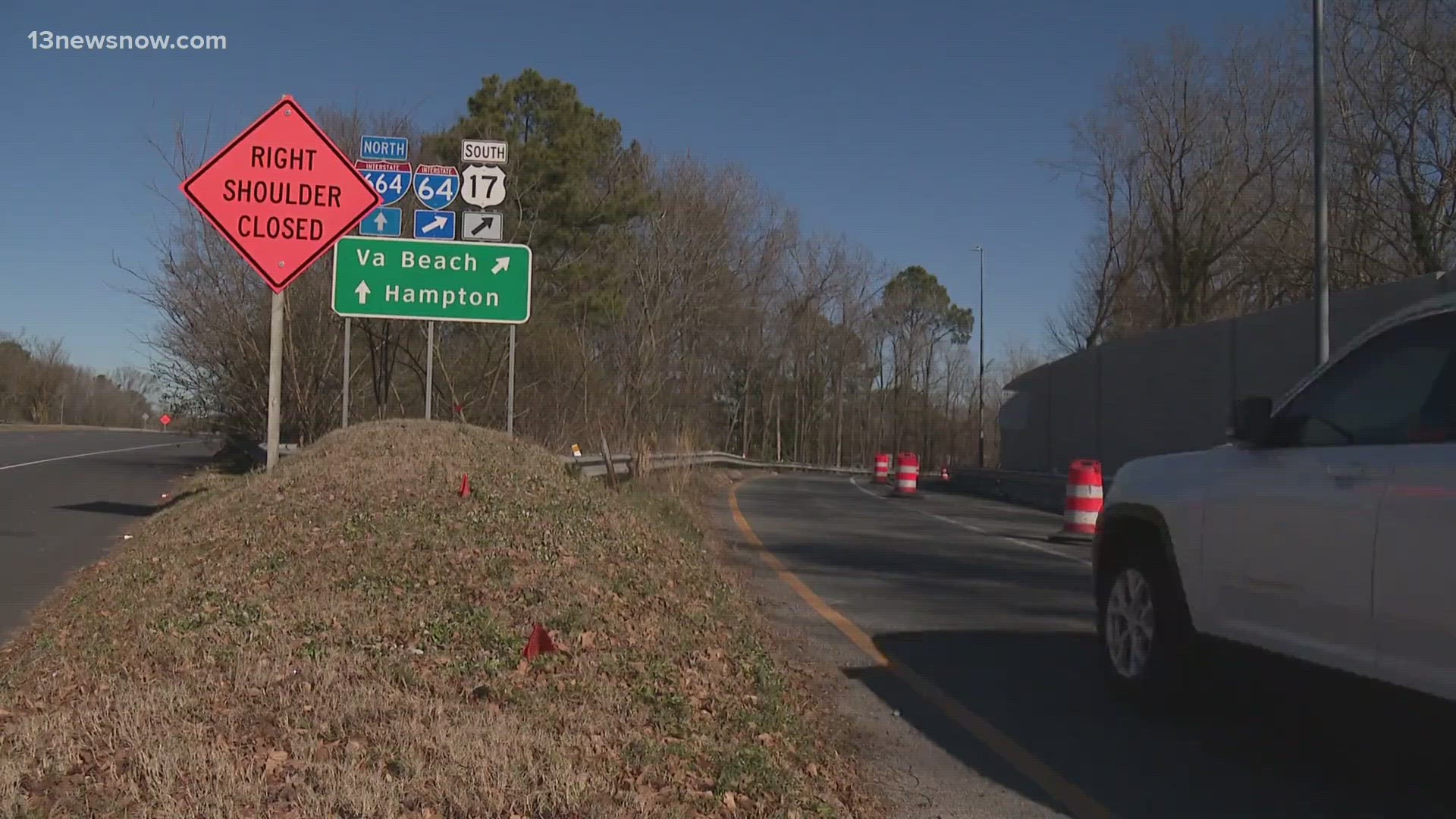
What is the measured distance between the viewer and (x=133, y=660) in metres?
5.48

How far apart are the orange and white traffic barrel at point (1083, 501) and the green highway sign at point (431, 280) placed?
775 centimetres

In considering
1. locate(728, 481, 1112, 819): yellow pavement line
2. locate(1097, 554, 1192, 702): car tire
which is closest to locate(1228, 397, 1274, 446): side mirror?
locate(1097, 554, 1192, 702): car tire

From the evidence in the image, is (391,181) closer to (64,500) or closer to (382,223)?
(382,223)

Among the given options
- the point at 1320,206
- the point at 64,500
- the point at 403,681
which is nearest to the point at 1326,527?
the point at 403,681

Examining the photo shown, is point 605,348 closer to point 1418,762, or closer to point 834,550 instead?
point 834,550

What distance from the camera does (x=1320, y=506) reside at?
4.60 meters

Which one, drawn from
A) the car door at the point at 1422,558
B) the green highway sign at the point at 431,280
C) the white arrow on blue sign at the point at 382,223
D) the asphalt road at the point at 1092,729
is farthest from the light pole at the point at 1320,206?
the white arrow on blue sign at the point at 382,223

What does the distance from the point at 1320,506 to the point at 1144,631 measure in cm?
167

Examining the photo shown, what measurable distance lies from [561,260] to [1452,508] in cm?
3147

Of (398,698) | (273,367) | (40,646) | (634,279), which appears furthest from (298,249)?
(634,279)

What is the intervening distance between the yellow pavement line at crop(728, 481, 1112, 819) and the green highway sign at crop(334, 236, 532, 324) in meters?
8.53

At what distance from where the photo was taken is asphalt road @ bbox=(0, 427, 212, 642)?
34.1 feet

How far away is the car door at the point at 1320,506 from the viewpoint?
4.39m

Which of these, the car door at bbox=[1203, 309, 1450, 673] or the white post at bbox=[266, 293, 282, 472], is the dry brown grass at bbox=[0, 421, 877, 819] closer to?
the car door at bbox=[1203, 309, 1450, 673]
